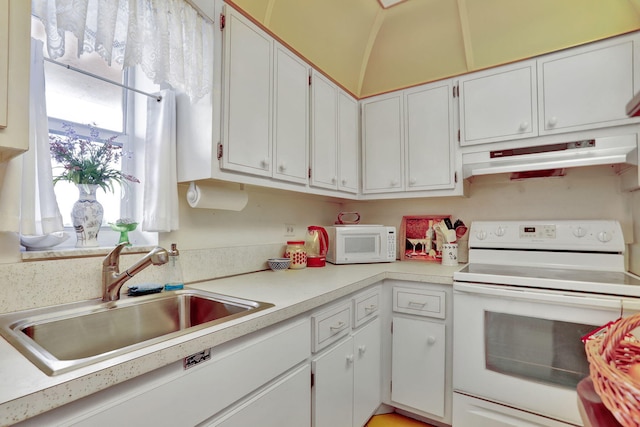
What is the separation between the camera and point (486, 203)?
7.23ft

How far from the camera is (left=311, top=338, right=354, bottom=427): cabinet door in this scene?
1.27 metres

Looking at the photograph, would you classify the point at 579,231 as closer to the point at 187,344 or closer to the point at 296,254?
the point at 296,254

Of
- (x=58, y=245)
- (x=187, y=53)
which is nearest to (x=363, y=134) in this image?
(x=187, y=53)

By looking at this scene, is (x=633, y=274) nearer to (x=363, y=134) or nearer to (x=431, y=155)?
(x=431, y=155)

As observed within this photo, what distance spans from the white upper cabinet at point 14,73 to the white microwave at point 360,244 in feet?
5.63

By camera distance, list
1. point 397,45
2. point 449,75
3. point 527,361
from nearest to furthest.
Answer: point 527,361, point 449,75, point 397,45

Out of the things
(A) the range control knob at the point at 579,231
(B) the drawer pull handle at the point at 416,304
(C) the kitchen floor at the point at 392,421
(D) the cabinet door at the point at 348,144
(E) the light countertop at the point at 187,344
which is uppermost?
(D) the cabinet door at the point at 348,144

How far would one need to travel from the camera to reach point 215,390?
33.6 inches

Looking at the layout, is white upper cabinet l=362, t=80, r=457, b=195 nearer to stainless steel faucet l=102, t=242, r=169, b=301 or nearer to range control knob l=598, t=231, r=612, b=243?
range control knob l=598, t=231, r=612, b=243

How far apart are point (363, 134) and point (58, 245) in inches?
77.2

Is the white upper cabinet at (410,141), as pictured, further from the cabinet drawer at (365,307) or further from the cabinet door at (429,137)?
the cabinet drawer at (365,307)

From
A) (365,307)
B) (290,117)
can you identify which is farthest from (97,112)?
(365,307)

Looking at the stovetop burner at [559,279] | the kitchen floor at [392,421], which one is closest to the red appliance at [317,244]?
the stovetop burner at [559,279]

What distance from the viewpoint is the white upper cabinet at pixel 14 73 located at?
679mm
